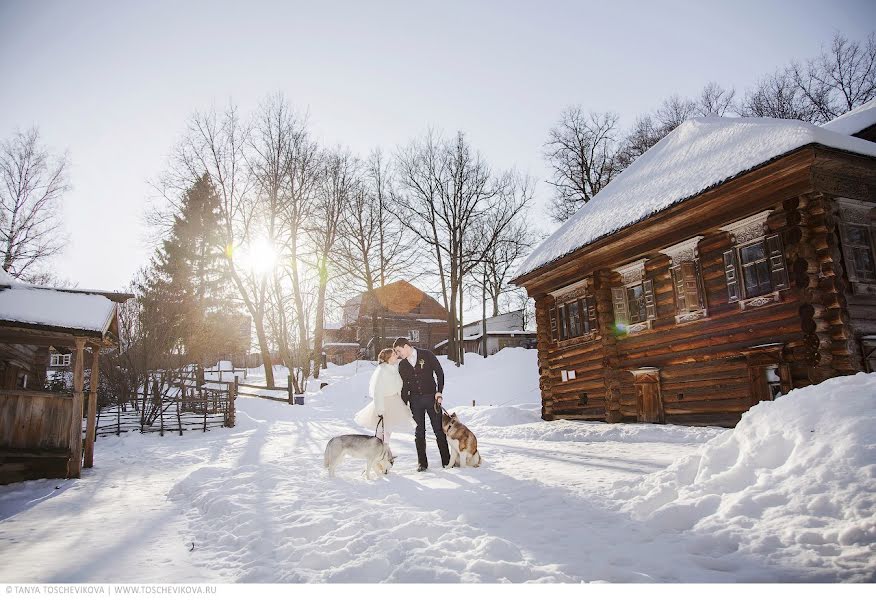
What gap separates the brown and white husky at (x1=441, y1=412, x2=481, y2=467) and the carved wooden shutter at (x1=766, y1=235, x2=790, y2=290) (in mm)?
6938

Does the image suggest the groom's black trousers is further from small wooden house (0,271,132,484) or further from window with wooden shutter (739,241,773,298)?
window with wooden shutter (739,241,773,298)

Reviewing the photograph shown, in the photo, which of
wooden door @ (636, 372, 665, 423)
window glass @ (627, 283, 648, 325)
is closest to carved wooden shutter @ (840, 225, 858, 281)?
window glass @ (627, 283, 648, 325)

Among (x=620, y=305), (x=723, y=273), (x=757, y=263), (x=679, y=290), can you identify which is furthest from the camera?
(x=620, y=305)

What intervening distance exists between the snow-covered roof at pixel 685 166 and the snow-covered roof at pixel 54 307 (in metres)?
11.2

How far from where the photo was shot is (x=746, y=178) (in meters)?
9.04

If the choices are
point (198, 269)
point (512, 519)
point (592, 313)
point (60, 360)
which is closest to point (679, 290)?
point (592, 313)

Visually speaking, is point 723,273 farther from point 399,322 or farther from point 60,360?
point 60,360

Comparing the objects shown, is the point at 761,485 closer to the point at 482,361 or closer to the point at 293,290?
the point at 482,361

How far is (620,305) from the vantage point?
1290cm

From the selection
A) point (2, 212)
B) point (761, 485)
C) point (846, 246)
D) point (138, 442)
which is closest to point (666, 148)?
point (846, 246)

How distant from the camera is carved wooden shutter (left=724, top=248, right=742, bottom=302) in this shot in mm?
9820

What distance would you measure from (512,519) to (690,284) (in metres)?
8.71

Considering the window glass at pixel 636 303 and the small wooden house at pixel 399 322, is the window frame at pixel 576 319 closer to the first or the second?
the window glass at pixel 636 303

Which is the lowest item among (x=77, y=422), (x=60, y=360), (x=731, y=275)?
(x=77, y=422)
